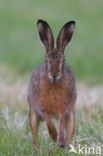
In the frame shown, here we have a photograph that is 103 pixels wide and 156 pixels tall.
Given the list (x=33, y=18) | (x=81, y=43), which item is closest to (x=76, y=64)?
(x=81, y=43)

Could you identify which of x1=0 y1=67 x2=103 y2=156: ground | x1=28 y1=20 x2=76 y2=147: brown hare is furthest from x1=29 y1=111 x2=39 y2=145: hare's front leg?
x1=0 y1=67 x2=103 y2=156: ground

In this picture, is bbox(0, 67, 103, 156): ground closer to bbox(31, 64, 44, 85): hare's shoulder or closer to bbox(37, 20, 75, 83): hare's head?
bbox(31, 64, 44, 85): hare's shoulder

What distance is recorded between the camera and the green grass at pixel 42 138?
665 centimetres

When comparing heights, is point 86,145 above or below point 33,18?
below

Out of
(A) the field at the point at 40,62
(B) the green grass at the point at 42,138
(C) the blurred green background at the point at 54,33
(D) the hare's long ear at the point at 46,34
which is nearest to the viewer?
(B) the green grass at the point at 42,138

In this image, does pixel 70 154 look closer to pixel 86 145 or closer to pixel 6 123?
pixel 86 145

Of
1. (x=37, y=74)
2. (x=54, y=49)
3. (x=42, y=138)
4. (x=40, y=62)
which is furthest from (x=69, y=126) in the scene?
(x=40, y=62)

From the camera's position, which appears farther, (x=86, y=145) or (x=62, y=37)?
(x=62, y=37)

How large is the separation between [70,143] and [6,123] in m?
1.06

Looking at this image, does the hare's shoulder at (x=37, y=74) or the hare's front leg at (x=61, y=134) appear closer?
the hare's front leg at (x=61, y=134)

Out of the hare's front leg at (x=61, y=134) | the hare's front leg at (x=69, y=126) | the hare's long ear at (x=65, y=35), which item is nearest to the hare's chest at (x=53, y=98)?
the hare's front leg at (x=61, y=134)

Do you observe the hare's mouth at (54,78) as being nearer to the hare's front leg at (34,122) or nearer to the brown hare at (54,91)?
the brown hare at (54,91)

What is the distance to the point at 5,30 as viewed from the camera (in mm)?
19156

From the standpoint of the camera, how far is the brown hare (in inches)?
288
